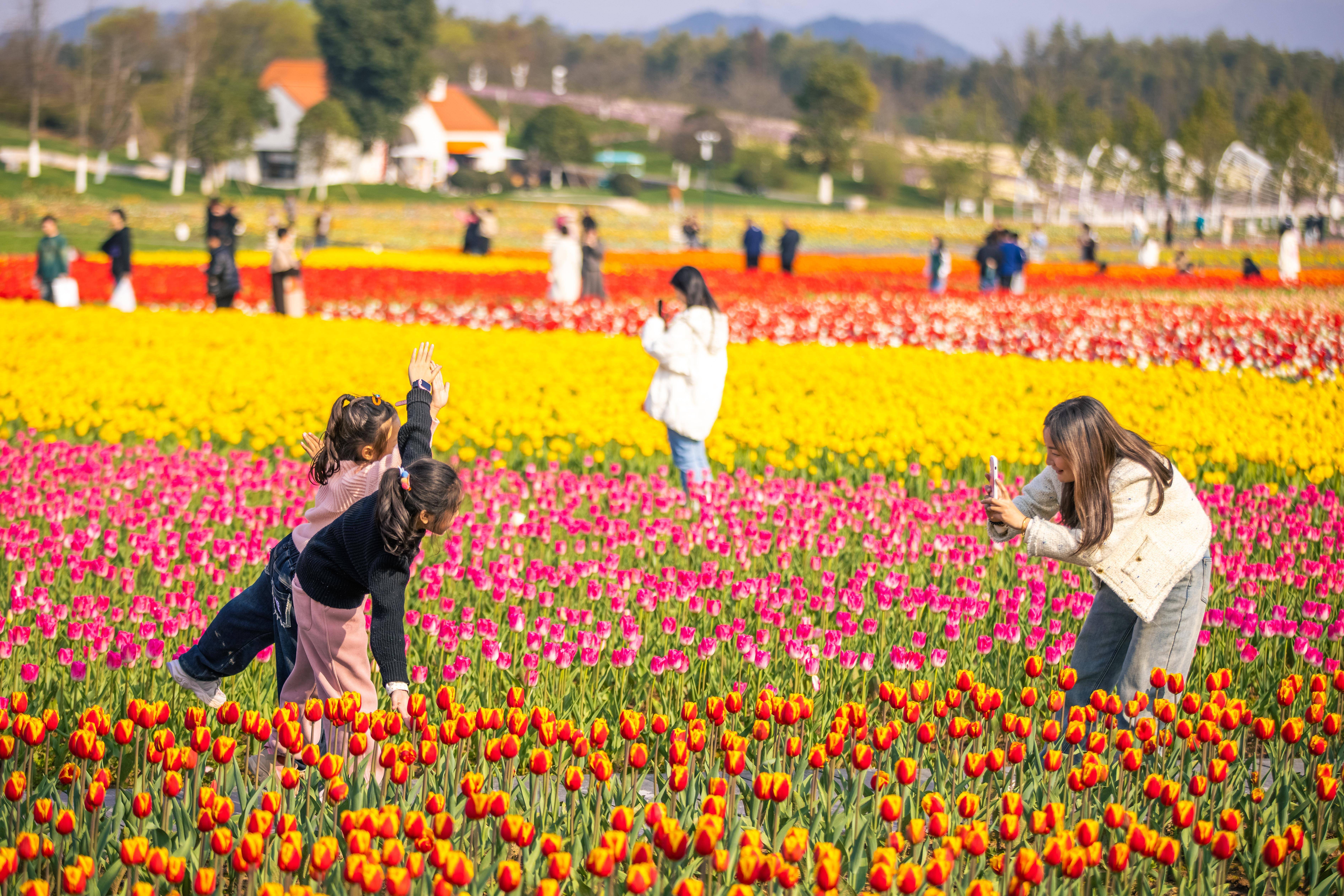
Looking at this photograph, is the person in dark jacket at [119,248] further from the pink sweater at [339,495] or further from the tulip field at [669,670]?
the pink sweater at [339,495]

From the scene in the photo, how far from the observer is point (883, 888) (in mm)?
2529

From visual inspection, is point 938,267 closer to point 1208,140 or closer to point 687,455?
point 687,455

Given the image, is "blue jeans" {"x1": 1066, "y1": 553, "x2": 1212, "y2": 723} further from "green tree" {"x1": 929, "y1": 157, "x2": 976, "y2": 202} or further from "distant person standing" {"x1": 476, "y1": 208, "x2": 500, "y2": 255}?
"green tree" {"x1": 929, "y1": 157, "x2": 976, "y2": 202}

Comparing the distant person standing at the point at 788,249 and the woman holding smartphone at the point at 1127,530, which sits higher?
the distant person standing at the point at 788,249

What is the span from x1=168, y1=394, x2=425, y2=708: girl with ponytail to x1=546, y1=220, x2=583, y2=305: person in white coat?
43.1 feet

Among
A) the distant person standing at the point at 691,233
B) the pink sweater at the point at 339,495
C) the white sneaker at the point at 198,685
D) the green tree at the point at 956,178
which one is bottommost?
the white sneaker at the point at 198,685

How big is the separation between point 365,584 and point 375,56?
7325 centimetres

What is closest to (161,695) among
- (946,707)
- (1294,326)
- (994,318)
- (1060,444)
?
(946,707)

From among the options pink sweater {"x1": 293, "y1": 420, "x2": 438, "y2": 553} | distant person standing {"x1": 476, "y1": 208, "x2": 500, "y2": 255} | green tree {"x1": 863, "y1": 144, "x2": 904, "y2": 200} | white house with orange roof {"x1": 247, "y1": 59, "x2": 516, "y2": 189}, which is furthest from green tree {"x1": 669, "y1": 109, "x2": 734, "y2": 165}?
pink sweater {"x1": 293, "y1": 420, "x2": 438, "y2": 553}

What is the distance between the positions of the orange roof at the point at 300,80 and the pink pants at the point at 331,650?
71.7m

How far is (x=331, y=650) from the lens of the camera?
362 centimetres

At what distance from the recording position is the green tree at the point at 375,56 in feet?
234

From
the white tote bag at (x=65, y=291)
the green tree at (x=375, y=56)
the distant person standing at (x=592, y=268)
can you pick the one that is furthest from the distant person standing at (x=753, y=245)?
the green tree at (x=375, y=56)

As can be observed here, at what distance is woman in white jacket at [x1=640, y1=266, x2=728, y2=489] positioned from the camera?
7398mm
